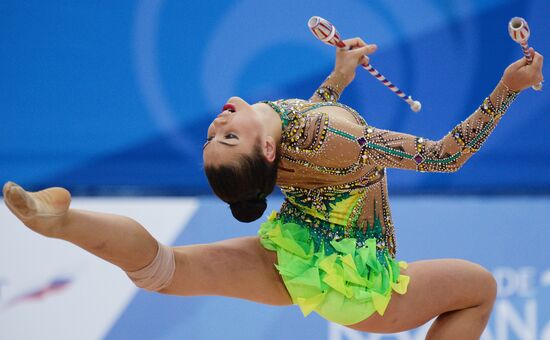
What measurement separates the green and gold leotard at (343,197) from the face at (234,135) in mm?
106

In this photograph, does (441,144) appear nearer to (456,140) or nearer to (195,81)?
(456,140)

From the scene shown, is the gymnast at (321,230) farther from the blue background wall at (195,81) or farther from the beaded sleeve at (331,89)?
the blue background wall at (195,81)

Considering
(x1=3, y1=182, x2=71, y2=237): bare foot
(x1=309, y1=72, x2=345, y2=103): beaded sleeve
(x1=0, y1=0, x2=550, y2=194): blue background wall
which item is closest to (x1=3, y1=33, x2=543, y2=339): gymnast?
(x1=3, y1=182, x2=71, y2=237): bare foot

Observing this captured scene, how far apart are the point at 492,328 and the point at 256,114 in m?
1.70

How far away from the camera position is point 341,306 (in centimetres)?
291

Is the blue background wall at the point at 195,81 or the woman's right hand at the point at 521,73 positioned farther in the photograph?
the blue background wall at the point at 195,81

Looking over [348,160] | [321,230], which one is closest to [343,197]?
[321,230]

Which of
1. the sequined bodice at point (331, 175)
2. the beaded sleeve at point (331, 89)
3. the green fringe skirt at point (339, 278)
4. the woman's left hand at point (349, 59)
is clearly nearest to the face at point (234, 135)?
the sequined bodice at point (331, 175)

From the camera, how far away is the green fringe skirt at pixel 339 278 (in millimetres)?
2914

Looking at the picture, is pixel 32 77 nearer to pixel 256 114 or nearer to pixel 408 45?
pixel 408 45

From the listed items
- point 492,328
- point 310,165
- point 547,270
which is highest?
point 310,165

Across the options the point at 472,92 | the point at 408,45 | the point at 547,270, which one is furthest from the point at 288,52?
the point at 547,270

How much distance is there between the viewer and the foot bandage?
2.71 meters

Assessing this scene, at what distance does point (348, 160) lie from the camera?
9.16 ft
